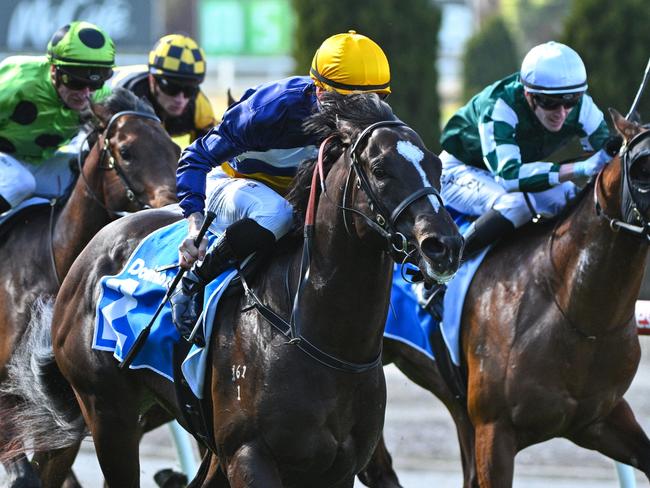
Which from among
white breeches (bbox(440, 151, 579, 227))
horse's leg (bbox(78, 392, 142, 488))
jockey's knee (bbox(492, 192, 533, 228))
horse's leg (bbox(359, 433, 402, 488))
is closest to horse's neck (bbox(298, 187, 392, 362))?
horse's leg (bbox(78, 392, 142, 488))

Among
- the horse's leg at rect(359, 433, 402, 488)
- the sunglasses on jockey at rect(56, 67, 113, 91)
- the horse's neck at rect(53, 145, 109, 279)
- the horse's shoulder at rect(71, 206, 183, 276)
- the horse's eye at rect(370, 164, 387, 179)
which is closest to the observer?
the horse's eye at rect(370, 164, 387, 179)

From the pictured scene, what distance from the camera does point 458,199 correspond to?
21.7 ft

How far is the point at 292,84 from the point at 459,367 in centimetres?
202

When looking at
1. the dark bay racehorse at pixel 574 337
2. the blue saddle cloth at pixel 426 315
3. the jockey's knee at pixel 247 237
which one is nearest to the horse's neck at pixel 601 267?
the dark bay racehorse at pixel 574 337

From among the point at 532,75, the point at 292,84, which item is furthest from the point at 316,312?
the point at 532,75

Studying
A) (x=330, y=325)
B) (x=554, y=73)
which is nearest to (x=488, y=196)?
(x=554, y=73)

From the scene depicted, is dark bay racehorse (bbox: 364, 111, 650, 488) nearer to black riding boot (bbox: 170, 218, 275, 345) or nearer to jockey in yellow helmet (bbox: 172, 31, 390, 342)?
jockey in yellow helmet (bbox: 172, 31, 390, 342)

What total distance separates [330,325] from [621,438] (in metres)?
2.06

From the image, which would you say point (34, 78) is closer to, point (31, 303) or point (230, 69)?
point (31, 303)

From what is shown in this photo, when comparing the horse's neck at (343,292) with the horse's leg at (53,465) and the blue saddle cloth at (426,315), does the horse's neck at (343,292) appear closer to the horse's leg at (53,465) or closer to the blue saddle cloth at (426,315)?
the blue saddle cloth at (426,315)

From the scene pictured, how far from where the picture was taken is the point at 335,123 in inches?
170

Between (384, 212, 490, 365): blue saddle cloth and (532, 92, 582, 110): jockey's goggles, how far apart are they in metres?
0.74

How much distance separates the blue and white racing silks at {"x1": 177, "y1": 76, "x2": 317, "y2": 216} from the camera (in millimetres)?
4562

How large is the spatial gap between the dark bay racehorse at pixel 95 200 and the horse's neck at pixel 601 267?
6.26 ft
